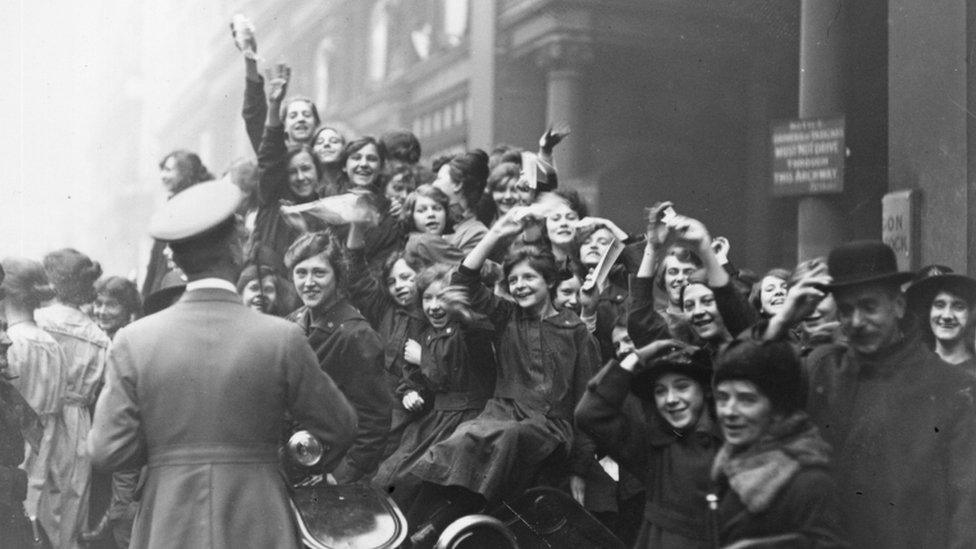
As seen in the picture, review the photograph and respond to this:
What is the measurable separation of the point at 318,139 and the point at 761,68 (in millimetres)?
4499

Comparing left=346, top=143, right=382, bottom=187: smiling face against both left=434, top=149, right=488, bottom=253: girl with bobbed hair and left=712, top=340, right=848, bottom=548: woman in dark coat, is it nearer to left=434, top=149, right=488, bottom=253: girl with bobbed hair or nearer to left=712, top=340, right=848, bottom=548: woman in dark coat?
left=434, top=149, right=488, bottom=253: girl with bobbed hair

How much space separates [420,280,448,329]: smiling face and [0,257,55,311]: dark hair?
8.76 ft

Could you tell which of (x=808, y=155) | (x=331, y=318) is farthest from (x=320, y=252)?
(x=808, y=155)

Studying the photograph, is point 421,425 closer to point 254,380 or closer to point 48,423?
point 254,380

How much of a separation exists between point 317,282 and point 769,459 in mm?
2754

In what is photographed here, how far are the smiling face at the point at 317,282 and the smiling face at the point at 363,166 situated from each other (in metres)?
1.30

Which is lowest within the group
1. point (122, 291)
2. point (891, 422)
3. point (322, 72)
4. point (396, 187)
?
point (891, 422)

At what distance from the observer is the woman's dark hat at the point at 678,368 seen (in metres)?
4.53

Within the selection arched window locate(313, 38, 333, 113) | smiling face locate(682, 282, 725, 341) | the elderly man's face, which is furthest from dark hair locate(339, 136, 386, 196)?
arched window locate(313, 38, 333, 113)

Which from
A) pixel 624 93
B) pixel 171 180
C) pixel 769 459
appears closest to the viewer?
pixel 769 459

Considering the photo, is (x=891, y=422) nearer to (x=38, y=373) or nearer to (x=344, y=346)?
(x=344, y=346)

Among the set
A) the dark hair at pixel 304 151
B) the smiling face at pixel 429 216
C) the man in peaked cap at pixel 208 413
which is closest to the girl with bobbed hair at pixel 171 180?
the dark hair at pixel 304 151

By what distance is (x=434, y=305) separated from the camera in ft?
19.4

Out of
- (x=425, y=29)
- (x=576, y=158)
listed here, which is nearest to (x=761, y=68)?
(x=576, y=158)
